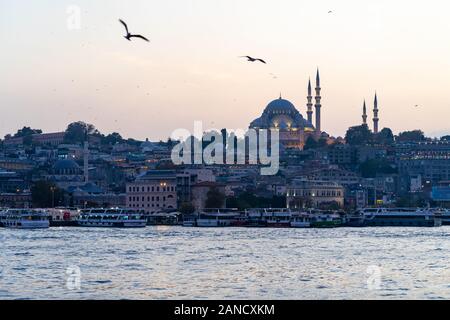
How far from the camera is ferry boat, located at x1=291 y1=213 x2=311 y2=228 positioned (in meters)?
40.7

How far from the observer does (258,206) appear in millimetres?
51625

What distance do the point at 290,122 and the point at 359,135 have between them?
5.52m

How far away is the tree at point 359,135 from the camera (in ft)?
268

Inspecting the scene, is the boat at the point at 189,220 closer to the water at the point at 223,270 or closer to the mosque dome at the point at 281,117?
the water at the point at 223,270

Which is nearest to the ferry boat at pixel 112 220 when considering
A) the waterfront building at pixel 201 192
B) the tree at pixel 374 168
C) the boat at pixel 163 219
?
the boat at pixel 163 219

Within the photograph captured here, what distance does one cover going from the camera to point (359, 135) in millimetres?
82938

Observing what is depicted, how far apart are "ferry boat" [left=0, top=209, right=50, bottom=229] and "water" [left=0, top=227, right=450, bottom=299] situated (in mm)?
11598

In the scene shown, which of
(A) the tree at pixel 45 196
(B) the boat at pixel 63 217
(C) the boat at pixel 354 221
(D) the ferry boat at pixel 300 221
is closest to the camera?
(D) the ferry boat at pixel 300 221

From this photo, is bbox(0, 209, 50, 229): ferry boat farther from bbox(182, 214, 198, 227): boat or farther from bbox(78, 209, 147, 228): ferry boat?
bbox(182, 214, 198, 227): boat

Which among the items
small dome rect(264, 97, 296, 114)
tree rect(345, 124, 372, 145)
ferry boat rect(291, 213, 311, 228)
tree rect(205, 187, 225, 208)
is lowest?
ferry boat rect(291, 213, 311, 228)

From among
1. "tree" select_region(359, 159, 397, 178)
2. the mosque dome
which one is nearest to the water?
"tree" select_region(359, 159, 397, 178)

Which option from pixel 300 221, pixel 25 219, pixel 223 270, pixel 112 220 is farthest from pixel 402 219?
pixel 223 270

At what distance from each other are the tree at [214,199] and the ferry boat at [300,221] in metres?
6.34

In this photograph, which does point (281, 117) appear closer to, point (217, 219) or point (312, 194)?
point (312, 194)
